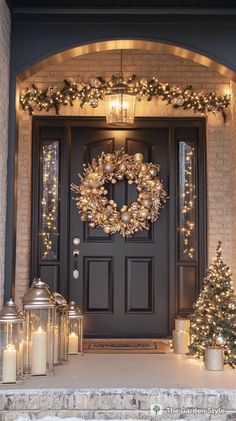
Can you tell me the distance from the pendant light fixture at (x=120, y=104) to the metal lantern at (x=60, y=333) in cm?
205

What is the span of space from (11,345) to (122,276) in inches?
101

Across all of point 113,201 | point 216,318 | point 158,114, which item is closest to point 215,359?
point 216,318

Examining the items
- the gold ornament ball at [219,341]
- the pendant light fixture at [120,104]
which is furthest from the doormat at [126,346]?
the pendant light fixture at [120,104]

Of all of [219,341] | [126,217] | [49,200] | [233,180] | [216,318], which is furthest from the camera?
[49,200]

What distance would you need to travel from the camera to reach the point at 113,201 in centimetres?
570

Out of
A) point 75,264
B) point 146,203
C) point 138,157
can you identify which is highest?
point 138,157

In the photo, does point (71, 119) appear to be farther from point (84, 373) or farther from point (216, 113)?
point (84, 373)

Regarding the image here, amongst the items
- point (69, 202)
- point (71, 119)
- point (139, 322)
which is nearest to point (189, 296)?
point (139, 322)

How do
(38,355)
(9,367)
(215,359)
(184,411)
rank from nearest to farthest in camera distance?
(184,411) < (9,367) < (38,355) < (215,359)

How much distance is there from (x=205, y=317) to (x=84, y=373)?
3.33 feet

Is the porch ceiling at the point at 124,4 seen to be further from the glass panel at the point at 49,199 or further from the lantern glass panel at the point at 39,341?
the lantern glass panel at the point at 39,341

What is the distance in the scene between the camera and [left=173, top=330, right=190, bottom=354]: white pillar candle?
421 cm

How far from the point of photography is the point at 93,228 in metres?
5.74

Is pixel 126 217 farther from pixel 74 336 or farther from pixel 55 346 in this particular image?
pixel 55 346
